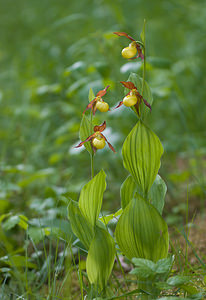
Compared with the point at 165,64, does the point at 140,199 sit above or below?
below

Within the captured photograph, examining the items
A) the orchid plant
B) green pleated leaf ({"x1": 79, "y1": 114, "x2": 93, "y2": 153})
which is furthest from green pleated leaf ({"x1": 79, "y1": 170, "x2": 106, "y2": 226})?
green pleated leaf ({"x1": 79, "y1": 114, "x2": 93, "y2": 153})

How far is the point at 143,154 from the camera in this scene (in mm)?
732

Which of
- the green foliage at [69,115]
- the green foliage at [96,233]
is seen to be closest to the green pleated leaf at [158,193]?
the green foliage at [69,115]

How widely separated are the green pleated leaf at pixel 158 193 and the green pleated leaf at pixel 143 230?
8 centimetres

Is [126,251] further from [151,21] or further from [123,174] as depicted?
[151,21]

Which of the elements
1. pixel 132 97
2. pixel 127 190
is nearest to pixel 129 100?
pixel 132 97

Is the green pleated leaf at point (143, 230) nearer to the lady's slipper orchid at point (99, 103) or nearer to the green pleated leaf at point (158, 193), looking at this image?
the green pleated leaf at point (158, 193)

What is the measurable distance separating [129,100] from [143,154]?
141mm

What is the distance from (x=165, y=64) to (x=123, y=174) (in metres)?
0.76

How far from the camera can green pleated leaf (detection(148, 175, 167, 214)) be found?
0.78 metres

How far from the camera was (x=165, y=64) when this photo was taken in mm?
1357

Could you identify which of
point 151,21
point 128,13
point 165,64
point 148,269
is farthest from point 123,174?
point 128,13

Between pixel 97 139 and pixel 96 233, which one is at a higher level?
pixel 97 139

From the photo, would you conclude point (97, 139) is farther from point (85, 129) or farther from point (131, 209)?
point (131, 209)
